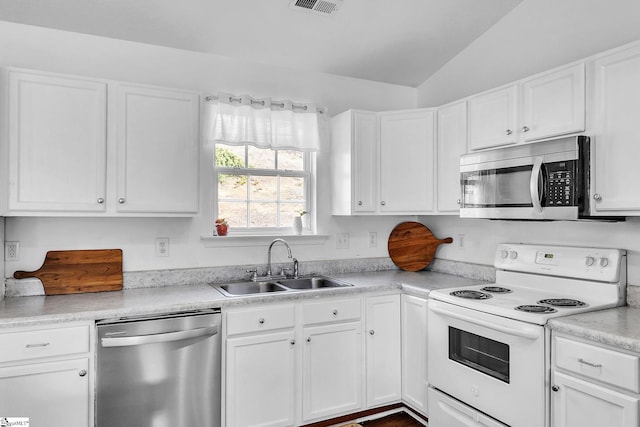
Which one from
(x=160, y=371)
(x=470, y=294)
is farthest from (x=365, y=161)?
(x=160, y=371)

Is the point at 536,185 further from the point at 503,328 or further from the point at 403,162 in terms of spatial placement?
the point at 403,162

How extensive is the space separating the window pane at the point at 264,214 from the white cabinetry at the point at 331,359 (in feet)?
2.80

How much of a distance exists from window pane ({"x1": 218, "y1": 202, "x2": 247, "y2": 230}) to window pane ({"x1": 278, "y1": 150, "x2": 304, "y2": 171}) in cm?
44

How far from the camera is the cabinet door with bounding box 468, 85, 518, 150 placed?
97.7 inches

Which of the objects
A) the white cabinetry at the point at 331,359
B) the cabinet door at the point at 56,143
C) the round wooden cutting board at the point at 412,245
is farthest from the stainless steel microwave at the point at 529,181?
the cabinet door at the point at 56,143

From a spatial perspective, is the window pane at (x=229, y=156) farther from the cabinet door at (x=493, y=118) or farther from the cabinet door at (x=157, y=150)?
the cabinet door at (x=493, y=118)

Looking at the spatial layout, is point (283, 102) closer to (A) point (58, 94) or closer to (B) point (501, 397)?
(A) point (58, 94)

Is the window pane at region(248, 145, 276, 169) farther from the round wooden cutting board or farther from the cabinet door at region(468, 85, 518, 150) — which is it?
the cabinet door at region(468, 85, 518, 150)

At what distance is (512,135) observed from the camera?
8.13ft

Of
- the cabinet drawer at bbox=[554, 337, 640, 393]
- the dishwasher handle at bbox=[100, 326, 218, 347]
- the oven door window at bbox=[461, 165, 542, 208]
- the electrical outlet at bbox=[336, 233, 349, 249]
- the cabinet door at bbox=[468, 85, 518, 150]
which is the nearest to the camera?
the cabinet drawer at bbox=[554, 337, 640, 393]

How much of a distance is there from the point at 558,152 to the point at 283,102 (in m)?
1.87

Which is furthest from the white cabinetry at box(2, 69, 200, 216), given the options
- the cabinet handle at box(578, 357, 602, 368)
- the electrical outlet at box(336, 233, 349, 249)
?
the cabinet handle at box(578, 357, 602, 368)

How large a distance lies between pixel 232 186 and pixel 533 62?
2.21 meters

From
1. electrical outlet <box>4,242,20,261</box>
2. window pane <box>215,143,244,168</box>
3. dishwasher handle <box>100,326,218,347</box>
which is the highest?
window pane <box>215,143,244,168</box>
